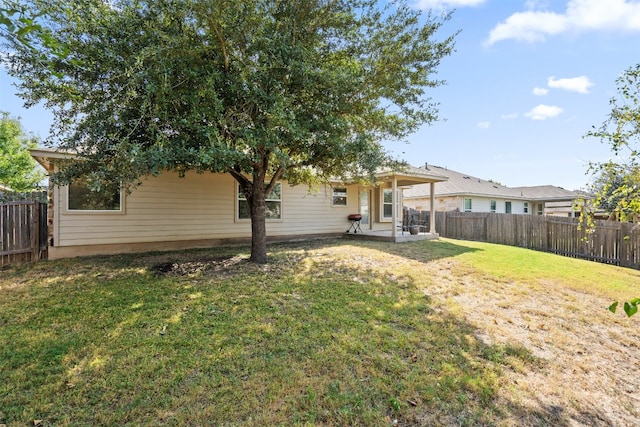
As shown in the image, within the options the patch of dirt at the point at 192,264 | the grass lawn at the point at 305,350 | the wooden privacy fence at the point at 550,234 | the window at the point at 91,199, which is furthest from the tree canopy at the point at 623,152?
the window at the point at 91,199

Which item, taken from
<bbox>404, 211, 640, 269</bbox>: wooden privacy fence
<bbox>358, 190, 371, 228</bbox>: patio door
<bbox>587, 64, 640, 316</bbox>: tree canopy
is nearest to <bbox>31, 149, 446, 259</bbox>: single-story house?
<bbox>358, 190, 371, 228</bbox>: patio door

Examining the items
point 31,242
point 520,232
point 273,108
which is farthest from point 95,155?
point 520,232

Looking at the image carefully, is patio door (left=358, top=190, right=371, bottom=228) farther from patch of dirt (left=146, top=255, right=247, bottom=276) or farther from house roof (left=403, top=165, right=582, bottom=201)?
patch of dirt (left=146, top=255, right=247, bottom=276)

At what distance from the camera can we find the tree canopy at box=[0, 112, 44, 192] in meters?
18.5

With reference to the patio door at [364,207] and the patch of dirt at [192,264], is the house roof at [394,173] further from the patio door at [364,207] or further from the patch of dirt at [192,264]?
the patch of dirt at [192,264]

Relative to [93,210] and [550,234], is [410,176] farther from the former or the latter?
[93,210]

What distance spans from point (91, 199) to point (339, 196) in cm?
876

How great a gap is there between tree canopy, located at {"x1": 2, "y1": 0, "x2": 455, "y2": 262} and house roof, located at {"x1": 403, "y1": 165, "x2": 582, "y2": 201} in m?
13.6

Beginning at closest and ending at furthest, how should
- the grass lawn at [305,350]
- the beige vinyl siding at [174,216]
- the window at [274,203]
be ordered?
the grass lawn at [305,350] < the beige vinyl siding at [174,216] < the window at [274,203]

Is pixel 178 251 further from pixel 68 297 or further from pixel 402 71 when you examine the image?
pixel 402 71

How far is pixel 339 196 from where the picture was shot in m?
13.6

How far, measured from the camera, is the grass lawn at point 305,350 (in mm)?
2652

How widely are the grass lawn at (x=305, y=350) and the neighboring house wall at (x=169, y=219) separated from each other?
4.75ft

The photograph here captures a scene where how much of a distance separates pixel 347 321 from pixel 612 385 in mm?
2988
